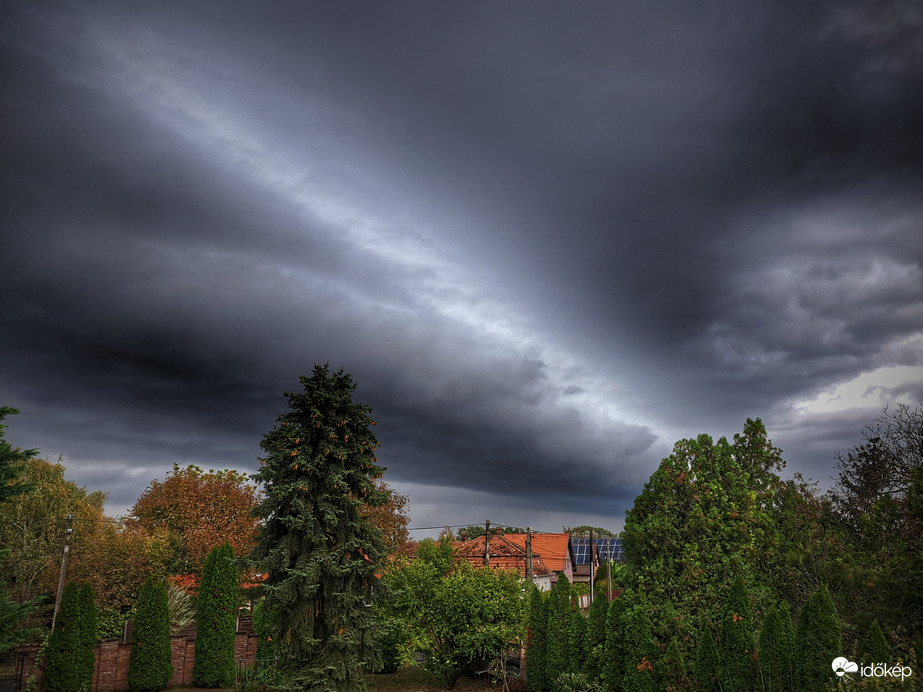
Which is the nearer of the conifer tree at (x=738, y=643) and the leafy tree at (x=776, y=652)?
the leafy tree at (x=776, y=652)

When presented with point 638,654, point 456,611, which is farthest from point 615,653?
point 456,611

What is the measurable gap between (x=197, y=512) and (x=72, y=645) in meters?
16.6

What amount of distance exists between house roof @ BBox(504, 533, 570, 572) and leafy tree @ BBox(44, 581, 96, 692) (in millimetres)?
33870

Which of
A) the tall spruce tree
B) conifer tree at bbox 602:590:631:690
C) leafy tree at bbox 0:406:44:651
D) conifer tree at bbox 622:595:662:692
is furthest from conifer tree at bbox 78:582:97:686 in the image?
conifer tree at bbox 622:595:662:692

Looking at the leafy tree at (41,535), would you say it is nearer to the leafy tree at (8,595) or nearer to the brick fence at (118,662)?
the brick fence at (118,662)

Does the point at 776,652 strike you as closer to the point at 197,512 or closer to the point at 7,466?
the point at 7,466

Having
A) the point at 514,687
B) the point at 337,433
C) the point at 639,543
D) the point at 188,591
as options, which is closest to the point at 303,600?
the point at 337,433

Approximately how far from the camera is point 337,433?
17078 millimetres

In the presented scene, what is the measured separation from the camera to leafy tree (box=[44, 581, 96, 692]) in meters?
21.8

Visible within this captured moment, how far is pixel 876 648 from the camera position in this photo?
12727mm

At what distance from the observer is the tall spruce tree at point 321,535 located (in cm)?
1587

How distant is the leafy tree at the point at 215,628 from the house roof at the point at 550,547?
96.2 feet

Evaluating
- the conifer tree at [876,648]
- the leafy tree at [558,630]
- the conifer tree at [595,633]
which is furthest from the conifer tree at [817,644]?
the leafy tree at [558,630]

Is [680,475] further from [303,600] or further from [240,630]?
[240,630]
